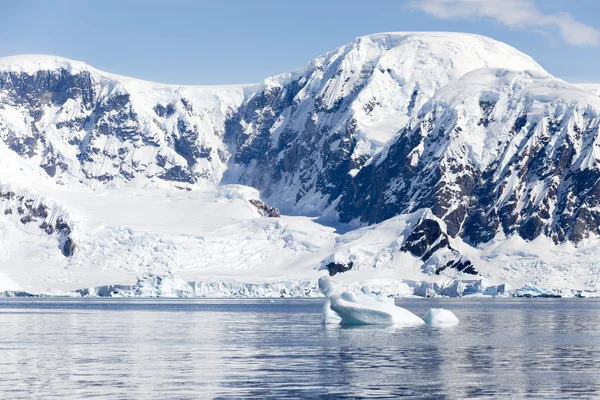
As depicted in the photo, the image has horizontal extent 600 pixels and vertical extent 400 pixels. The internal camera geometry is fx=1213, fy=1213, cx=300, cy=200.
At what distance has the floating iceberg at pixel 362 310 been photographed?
122 meters

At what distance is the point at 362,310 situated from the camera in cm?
12244

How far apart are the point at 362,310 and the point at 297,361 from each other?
41.3 meters

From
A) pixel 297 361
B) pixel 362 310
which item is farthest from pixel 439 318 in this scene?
pixel 297 361

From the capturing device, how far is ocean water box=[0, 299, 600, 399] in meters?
64.8

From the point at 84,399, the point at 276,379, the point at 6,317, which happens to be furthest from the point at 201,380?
the point at 6,317

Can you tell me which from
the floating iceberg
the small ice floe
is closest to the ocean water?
the small ice floe

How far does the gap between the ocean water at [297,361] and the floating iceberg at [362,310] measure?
7.45 ft

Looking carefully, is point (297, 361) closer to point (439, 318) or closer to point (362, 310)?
point (362, 310)

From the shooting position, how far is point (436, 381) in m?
68.9

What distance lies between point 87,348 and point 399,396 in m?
38.6

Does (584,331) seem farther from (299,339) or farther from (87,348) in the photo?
(87,348)

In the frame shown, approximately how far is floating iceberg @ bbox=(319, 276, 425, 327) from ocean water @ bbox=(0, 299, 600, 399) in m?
2.27

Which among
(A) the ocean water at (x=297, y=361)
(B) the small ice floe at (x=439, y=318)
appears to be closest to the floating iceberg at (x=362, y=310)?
(B) the small ice floe at (x=439, y=318)

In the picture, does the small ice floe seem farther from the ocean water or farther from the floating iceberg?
the ocean water
